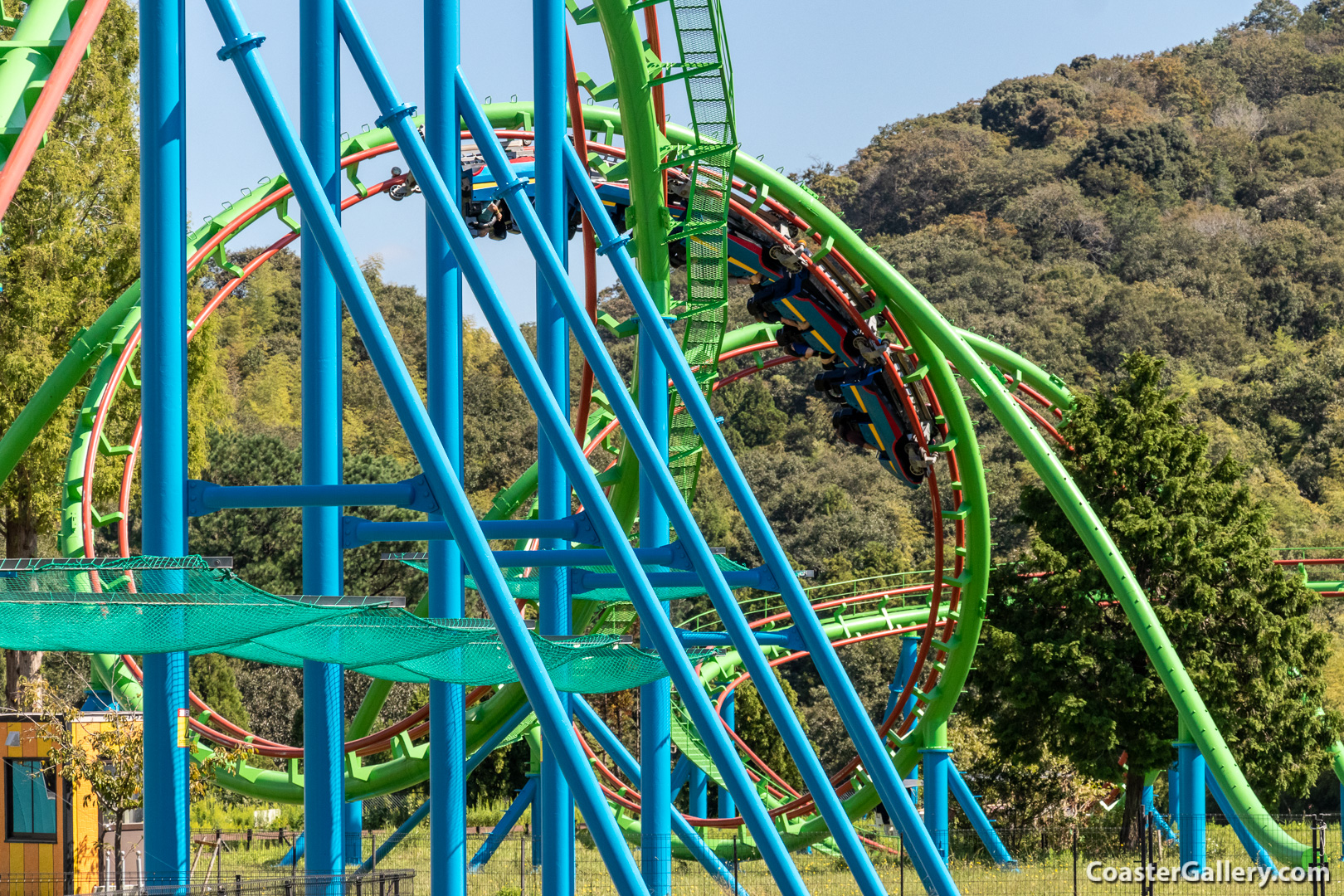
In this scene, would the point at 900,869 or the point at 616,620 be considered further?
the point at 616,620

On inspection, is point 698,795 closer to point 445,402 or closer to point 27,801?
point 27,801

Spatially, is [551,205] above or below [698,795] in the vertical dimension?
above

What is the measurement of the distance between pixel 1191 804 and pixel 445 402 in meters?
12.1

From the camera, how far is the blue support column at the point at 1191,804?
18.1 meters

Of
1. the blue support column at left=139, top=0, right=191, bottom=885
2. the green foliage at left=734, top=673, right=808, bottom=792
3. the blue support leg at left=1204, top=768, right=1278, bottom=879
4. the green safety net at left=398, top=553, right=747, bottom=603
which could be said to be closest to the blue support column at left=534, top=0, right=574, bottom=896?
the green safety net at left=398, top=553, right=747, bottom=603

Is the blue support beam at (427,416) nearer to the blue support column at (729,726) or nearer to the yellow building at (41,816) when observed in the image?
the yellow building at (41,816)

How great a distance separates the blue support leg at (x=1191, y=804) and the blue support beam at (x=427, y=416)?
36.5 ft

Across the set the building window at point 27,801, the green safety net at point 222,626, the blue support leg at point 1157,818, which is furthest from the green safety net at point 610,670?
the blue support leg at point 1157,818

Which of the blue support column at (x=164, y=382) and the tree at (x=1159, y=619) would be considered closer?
the blue support column at (x=164, y=382)

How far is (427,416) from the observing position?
813cm

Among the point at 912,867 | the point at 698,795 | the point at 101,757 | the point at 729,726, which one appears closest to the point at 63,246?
the point at 101,757

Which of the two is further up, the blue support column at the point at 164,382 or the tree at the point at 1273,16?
the tree at the point at 1273,16

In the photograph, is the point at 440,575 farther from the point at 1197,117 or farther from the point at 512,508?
the point at 1197,117

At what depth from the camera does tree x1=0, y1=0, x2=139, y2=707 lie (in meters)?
24.0
